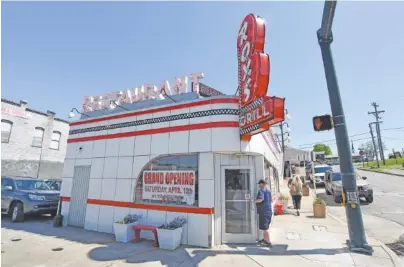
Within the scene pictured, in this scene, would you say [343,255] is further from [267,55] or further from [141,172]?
[141,172]

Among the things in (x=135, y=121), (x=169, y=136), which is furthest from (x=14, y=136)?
(x=169, y=136)

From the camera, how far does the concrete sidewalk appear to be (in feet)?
19.7

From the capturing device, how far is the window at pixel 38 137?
69.6 ft

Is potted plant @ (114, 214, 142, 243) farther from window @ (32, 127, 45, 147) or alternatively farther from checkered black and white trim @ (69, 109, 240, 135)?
window @ (32, 127, 45, 147)

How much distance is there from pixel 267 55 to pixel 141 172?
18.9 feet

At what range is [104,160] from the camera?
10.1 meters

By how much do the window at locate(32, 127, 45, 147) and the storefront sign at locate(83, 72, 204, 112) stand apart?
1288cm

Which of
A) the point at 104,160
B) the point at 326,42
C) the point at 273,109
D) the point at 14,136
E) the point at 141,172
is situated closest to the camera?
the point at 273,109

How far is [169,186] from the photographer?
840 cm

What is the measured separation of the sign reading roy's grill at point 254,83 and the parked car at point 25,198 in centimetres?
972

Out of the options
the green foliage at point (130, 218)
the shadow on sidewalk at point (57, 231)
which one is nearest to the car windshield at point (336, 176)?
the green foliage at point (130, 218)

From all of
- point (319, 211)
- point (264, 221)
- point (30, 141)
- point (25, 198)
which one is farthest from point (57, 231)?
point (30, 141)

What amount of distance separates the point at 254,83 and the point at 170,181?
4171mm

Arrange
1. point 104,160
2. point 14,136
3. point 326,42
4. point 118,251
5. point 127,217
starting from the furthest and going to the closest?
1. point 14,136
2. point 104,160
3. point 127,217
4. point 326,42
5. point 118,251
